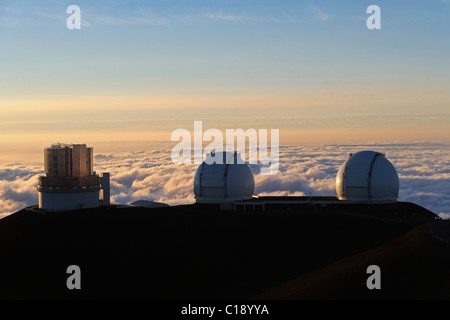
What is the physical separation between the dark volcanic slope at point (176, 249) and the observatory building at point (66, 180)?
1.36 m

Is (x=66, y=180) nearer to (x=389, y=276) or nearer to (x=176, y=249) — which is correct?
(x=176, y=249)

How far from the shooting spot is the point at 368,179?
46.4 m

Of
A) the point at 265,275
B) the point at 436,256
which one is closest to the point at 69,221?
the point at 265,275

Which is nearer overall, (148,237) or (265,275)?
(265,275)

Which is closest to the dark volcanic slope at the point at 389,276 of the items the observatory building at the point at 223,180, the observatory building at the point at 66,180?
the observatory building at the point at 223,180

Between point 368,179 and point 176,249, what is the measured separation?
55.4ft

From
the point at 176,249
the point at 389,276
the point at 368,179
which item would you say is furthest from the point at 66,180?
the point at 389,276

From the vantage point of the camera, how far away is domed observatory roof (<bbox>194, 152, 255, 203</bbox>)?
155ft

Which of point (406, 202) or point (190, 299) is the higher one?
point (406, 202)

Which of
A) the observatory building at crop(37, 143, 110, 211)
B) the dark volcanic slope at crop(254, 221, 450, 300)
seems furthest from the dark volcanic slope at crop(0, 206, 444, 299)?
the observatory building at crop(37, 143, 110, 211)

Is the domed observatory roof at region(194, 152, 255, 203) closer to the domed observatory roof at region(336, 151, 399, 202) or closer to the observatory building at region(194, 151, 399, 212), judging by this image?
the observatory building at region(194, 151, 399, 212)
